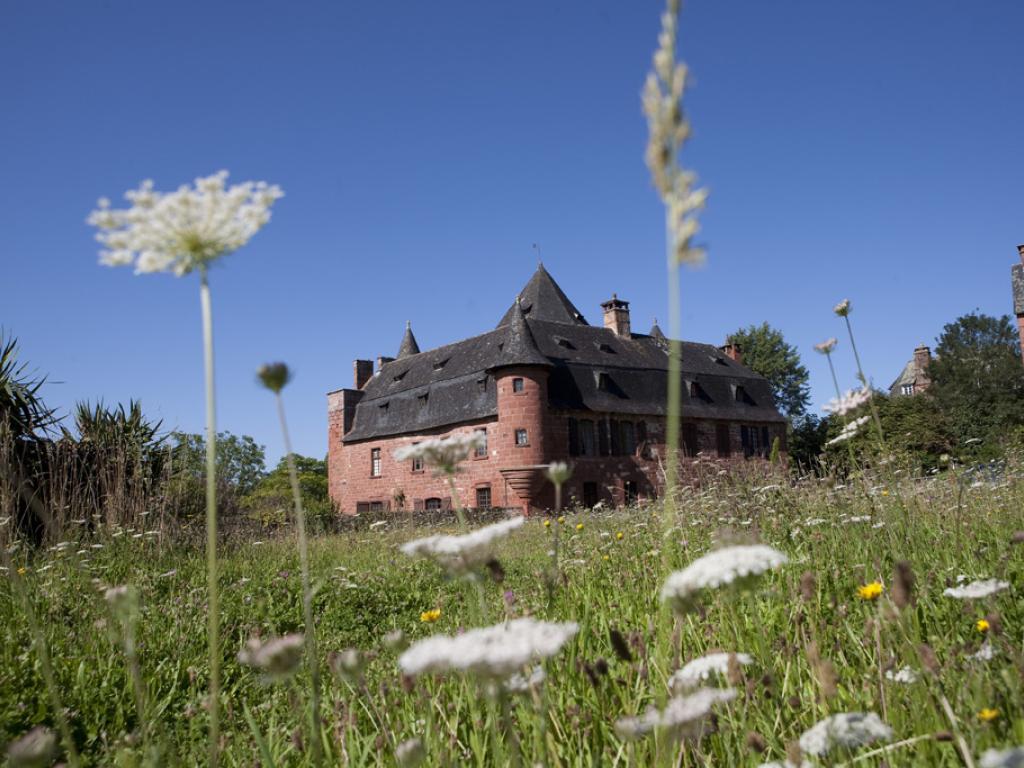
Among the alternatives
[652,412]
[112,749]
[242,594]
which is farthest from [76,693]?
[652,412]

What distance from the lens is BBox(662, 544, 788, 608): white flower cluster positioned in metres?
1.18

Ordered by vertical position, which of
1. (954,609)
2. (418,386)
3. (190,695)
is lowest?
(190,695)

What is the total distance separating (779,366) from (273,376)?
170 ft

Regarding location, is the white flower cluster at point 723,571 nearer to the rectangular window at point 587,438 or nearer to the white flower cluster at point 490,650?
the white flower cluster at point 490,650

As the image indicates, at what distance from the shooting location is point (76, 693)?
371 cm

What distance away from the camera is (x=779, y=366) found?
49719 mm

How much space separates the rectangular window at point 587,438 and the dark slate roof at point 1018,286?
25.2 meters

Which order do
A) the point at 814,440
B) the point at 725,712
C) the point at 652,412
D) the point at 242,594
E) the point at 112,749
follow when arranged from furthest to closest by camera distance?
the point at 814,440, the point at 652,412, the point at 242,594, the point at 112,749, the point at 725,712

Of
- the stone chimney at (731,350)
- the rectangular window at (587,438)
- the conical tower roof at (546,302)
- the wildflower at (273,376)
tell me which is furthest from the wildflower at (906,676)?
the stone chimney at (731,350)

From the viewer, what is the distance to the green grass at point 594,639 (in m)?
2.01

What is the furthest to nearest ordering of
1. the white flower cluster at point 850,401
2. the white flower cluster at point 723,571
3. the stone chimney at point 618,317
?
1. the stone chimney at point 618,317
2. the white flower cluster at point 850,401
3. the white flower cluster at point 723,571

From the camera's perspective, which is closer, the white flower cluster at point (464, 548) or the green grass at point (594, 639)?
the white flower cluster at point (464, 548)

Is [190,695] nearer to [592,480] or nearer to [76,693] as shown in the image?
[76,693]

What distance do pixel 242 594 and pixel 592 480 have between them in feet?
76.1
